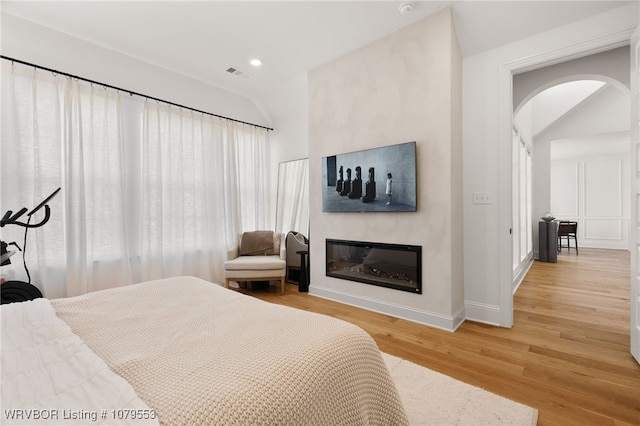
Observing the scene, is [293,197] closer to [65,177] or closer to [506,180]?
[65,177]

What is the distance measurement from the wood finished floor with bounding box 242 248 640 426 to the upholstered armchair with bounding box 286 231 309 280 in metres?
0.67

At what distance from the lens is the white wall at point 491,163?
2518 millimetres

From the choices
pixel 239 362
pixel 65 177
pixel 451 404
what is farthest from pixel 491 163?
pixel 65 177

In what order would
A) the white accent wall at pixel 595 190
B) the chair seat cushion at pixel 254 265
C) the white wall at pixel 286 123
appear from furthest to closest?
the white accent wall at pixel 595 190, the white wall at pixel 286 123, the chair seat cushion at pixel 254 265

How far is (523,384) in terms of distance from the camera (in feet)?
5.66

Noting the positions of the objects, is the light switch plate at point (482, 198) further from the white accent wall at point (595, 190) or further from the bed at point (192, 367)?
→ the white accent wall at point (595, 190)

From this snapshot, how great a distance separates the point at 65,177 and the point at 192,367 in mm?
2976

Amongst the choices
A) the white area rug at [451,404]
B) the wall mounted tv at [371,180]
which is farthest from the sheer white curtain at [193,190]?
the white area rug at [451,404]

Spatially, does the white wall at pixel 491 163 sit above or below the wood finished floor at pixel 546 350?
above

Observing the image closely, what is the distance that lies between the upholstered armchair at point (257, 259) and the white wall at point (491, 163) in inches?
86.8

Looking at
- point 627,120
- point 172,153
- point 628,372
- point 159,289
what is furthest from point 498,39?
point 627,120

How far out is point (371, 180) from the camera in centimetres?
298

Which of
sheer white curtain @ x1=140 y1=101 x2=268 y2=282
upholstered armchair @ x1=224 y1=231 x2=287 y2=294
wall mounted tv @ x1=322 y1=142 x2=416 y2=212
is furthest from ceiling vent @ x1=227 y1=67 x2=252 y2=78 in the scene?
upholstered armchair @ x1=224 y1=231 x2=287 y2=294

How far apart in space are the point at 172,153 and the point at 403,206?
2898 mm
